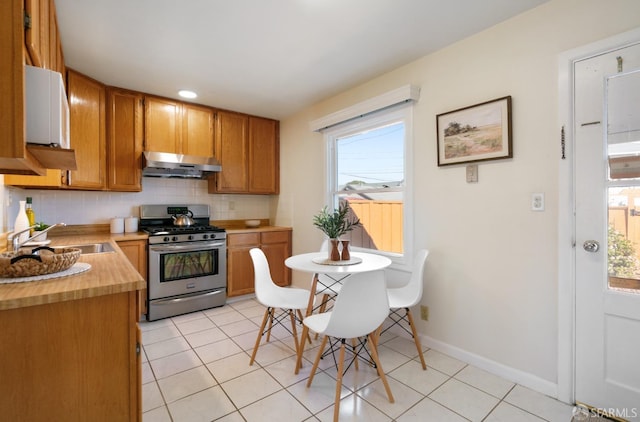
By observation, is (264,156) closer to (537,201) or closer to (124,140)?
(124,140)

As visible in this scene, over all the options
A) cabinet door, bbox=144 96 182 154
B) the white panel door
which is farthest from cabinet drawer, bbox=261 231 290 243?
the white panel door

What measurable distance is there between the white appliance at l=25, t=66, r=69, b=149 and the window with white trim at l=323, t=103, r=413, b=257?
2.28m

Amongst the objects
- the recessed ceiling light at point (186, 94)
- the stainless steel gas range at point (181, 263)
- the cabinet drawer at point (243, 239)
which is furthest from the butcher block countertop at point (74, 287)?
the recessed ceiling light at point (186, 94)

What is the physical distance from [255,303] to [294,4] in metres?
3.02

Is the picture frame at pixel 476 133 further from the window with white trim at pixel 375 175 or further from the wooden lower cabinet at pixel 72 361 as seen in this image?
the wooden lower cabinet at pixel 72 361

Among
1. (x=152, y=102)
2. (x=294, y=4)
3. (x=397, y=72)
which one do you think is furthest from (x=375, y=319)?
(x=152, y=102)

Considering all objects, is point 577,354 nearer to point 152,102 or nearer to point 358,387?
point 358,387

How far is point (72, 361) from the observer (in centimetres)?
110

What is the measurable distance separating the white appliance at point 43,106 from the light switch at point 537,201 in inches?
97.8

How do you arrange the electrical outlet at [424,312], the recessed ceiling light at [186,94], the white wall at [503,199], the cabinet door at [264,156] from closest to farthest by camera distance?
the white wall at [503,199], the electrical outlet at [424,312], the recessed ceiling light at [186,94], the cabinet door at [264,156]

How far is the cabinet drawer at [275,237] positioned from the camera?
3828mm

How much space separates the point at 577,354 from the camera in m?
1.73

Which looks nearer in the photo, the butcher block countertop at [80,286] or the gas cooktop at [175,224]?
the butcher block countertop at [80,286]

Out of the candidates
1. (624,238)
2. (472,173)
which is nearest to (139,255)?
(472,173)
